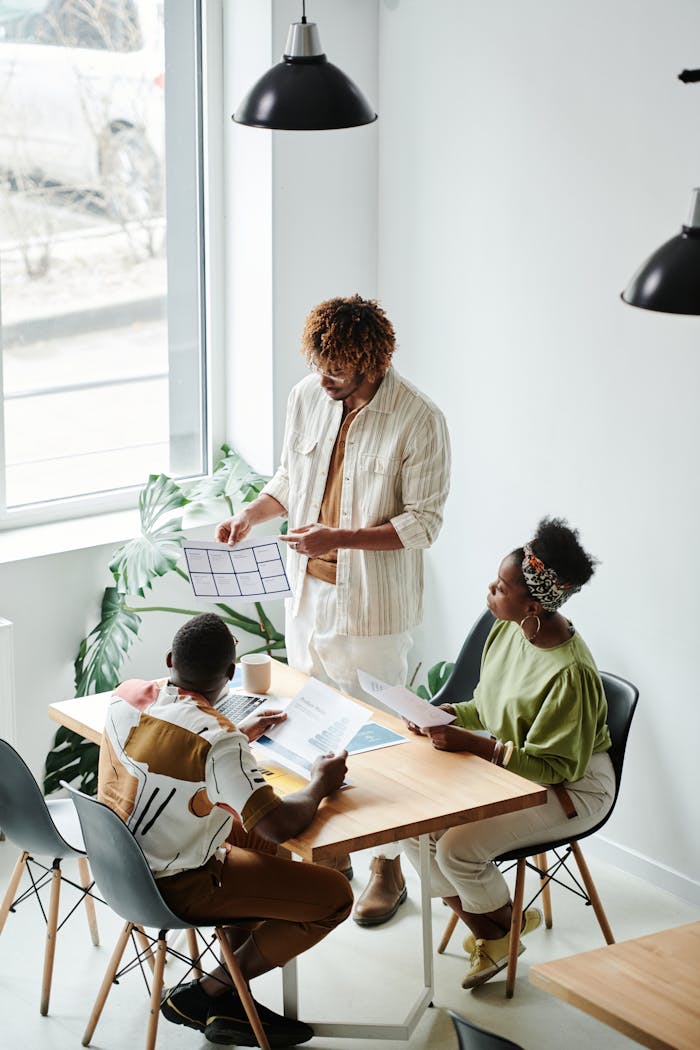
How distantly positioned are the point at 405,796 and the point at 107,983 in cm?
82

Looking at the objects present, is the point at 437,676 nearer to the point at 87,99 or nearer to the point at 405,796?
the point at 405,796

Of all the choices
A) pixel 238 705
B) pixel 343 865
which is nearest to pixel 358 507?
pixel 238 705

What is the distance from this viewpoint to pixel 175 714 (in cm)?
264

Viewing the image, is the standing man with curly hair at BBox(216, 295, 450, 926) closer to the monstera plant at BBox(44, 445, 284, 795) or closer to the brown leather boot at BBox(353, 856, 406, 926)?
the brown leather boot at BBox(353, 856, 406, 926)

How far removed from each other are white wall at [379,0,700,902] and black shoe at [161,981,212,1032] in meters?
1.52

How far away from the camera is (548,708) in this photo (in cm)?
311

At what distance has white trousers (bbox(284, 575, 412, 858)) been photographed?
3641mm

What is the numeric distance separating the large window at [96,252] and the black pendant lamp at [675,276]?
2453 mm

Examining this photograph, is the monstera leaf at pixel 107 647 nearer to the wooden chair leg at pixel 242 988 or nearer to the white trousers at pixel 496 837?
the white trousers at pixel 496 837

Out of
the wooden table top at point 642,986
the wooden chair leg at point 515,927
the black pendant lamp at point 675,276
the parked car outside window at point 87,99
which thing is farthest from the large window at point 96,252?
the wooden table top at point 642,986

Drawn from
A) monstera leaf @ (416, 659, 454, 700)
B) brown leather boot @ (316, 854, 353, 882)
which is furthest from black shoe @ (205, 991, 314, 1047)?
monstera leaf @ (416, 659, 454, 700)

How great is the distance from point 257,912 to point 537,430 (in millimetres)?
1864

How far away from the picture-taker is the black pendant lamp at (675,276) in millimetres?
2287

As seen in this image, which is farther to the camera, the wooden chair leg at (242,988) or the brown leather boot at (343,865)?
the brown leather boot at (343,865)
